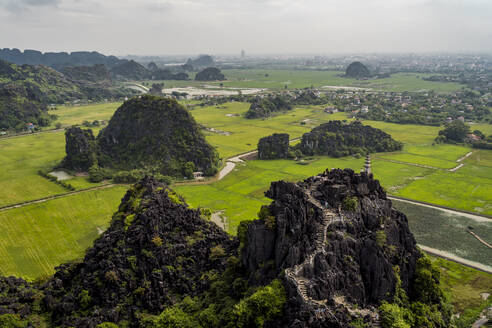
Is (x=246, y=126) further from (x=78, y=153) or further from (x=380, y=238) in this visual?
(x=380, y=238)

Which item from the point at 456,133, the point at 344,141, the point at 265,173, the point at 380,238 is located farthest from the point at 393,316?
the point at 456,133

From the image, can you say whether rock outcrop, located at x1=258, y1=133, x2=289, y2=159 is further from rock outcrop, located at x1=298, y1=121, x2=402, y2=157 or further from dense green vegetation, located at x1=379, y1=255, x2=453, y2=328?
dense green vegetation, located at x1=379, y1=255, x2=453, y2=328

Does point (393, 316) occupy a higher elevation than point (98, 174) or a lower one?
higher

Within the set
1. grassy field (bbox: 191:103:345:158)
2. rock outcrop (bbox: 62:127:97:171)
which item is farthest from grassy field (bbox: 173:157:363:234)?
rock outcrop (bbox: 62:127:97:171)

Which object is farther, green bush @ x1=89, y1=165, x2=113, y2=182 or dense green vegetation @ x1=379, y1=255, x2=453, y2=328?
green bush @ x1=89, y1=165, x2=113, y2=182

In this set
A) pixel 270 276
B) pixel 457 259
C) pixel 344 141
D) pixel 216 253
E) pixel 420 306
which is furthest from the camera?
pixel 344 141

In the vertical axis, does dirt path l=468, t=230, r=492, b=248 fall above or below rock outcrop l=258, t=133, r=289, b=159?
below
